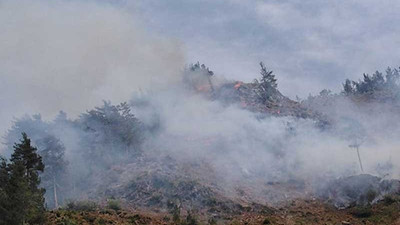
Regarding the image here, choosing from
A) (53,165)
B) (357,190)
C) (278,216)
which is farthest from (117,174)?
(357,190)

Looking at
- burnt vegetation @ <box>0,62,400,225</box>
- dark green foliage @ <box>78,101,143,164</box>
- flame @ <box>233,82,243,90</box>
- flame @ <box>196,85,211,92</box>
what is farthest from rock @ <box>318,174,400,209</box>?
flame @ <box>196,85,211,92</box>

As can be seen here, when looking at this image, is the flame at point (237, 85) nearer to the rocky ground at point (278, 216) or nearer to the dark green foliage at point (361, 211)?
the rocky ground at point (278, 216)

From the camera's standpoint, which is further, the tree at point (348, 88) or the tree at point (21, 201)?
the tree at point (348, 88)

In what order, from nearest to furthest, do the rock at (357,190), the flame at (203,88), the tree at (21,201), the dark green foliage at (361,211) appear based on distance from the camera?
the tree at (21,201) → the dark green foliage at (361,211) → the rock at (357,190) → the flame at (203,88)

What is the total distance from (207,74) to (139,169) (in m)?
56.7

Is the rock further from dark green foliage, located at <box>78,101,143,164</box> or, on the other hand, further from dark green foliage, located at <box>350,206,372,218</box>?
dark green foliage, located at <box>78,101,143,164</box>

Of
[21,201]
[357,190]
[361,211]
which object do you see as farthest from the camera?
[357,190]

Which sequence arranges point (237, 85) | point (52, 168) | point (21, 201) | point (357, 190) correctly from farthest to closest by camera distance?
1. point (237, 85)
2. point (52, 168)
3. point (357, 190)
4. point (21, 201)

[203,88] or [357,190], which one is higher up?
[203,88]

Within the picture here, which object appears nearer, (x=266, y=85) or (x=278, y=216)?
(x=278, y=216)

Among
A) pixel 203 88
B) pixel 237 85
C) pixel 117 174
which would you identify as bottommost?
pixel 117 174

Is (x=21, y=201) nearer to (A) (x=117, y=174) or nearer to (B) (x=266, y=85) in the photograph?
(A) (x=117, y=174)

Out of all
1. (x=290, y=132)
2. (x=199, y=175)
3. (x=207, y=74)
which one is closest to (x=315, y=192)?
(x=199, y=175)

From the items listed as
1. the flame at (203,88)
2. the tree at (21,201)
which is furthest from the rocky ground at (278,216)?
the flame at (203,88)
